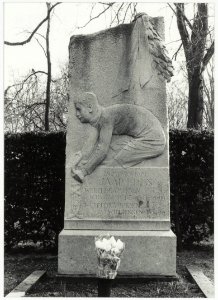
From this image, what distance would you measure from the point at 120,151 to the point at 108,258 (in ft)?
6.72

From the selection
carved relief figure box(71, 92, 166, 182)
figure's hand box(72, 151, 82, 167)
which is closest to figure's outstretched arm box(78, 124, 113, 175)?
carved relief figure box(71, 92, 166, 182)

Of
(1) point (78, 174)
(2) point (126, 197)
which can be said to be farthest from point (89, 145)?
(2) point (126, 197)

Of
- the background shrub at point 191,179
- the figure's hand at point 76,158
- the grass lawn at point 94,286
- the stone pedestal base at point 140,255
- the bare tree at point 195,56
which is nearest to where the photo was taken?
the grass lawn at point 94,286

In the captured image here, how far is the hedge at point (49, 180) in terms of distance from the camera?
7.66 metres

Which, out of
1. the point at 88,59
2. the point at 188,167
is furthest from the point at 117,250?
the point at 188,167

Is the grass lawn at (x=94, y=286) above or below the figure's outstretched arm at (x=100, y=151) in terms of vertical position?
below

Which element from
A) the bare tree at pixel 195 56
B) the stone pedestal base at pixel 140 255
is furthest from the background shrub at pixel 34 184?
the bare tree at pixel 195 56

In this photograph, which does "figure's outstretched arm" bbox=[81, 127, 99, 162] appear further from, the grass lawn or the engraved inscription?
the grass lawn

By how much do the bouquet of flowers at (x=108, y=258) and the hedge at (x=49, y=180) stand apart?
12.1 feet

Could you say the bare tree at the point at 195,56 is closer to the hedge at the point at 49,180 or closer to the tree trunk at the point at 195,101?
the tree trunk at the point at 195,101

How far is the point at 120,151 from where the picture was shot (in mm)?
5746

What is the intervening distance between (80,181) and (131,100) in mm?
1268

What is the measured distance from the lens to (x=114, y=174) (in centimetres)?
573

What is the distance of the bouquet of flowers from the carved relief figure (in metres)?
1.81
